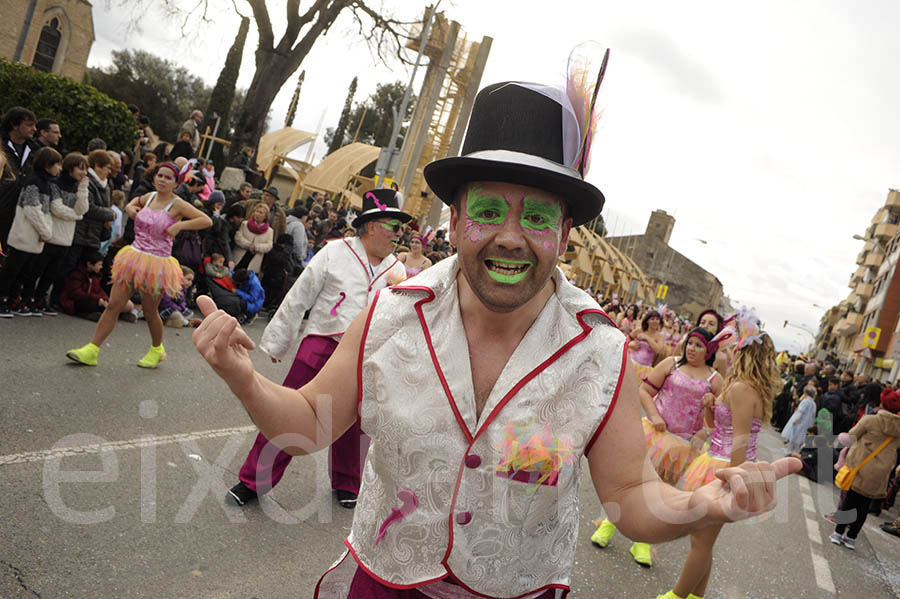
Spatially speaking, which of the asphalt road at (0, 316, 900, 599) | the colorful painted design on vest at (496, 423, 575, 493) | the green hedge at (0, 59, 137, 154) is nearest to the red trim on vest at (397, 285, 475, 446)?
the colorful painted design on vest at (496, 423, 575, 493)

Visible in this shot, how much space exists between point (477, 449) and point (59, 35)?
44.7m

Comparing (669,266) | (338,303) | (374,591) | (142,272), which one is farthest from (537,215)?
(669,266)

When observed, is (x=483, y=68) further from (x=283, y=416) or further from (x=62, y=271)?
(x=283, y=416)

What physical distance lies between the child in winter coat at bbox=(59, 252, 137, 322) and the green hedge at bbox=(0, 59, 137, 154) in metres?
5.16

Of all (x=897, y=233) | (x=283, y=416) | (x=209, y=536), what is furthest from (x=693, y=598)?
(x=897, y=233)

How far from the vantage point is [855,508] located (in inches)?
334

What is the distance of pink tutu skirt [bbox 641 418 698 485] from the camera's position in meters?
5.33

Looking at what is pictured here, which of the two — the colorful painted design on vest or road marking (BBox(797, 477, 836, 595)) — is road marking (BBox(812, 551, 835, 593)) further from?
the colorful painted design on vest

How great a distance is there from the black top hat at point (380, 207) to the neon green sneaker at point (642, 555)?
10.7 ft

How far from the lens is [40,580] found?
309cm

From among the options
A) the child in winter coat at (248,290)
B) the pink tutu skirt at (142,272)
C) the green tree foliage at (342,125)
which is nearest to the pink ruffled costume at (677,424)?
the pink tutu skirt at (142,272)

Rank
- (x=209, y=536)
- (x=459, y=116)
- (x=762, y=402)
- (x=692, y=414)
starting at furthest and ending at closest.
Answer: (x=459, y=116), (x=692, y=414), (x=762, y=402), (x=209, y=536)

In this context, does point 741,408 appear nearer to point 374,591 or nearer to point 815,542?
point 374,591

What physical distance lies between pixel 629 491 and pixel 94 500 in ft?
11.0
